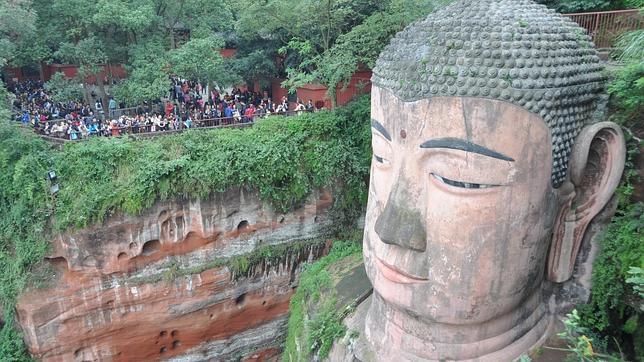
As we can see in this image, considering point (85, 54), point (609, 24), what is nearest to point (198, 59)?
point (85, 54)

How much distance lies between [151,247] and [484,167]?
393 inches

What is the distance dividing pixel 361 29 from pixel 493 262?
9.14 meters

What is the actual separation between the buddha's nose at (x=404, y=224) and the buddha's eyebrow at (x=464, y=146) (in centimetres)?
65

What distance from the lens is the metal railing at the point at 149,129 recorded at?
1352 centimetres

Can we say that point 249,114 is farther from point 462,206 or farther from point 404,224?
point 462,206

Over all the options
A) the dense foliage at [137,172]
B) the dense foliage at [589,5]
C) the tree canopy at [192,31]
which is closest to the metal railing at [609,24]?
the dense foliage at [589,5]

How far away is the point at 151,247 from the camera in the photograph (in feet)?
43.2

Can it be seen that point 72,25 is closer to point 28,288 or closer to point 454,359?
point 28,288

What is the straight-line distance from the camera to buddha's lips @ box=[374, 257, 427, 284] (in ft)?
20.4

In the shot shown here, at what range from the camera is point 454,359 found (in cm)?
657

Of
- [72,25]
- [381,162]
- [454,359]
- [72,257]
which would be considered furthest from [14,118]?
[454,359]

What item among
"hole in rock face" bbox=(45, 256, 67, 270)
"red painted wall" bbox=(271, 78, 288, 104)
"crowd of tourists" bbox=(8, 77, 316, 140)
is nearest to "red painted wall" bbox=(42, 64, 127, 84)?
"crowd of tourists" bbox=(8, 77, 316, 140)

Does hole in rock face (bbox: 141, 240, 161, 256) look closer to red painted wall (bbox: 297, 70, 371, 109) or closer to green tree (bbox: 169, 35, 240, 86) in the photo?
green tree (bbox: 169, 35, 240, 86)

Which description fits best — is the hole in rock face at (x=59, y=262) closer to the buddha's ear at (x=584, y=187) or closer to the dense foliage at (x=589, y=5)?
the buddha's ear at (x=584, y=187)
